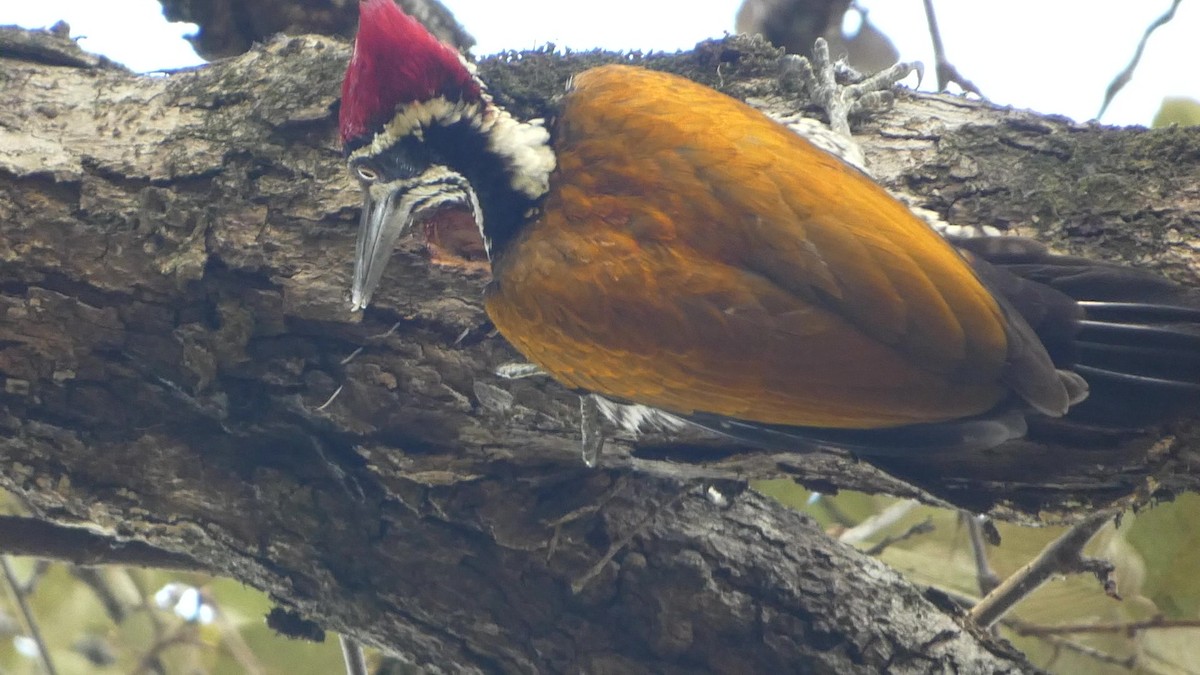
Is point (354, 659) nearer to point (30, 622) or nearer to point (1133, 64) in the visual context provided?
point (30, 622)

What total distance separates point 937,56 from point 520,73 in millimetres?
1794

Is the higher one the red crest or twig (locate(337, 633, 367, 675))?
the red crest

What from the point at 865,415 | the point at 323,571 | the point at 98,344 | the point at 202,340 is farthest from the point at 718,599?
the point at 98,344

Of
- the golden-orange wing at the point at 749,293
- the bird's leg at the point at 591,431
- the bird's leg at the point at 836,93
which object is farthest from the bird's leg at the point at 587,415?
the bird's leg at the point at 836,93

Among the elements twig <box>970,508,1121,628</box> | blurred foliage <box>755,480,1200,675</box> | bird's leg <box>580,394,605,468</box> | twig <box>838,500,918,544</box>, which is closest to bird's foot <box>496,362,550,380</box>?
bird's leg <box>580,394,605,468</box>

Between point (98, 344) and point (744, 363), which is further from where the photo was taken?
point (98, 344)

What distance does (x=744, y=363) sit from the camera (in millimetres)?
2271

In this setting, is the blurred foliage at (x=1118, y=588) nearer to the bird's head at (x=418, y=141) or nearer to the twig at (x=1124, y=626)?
the twig at (x=1124, y=626)

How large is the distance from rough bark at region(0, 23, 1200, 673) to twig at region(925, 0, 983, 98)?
108 centimetres

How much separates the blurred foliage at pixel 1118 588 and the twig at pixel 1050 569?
0.32m

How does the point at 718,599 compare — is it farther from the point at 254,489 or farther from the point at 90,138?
the point at 90,138

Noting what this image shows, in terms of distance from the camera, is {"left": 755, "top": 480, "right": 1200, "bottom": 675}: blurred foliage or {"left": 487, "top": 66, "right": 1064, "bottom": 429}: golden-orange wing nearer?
{"left": 487, "top": 66, "right": 1064, "bottom": 429}: golden-orange wing

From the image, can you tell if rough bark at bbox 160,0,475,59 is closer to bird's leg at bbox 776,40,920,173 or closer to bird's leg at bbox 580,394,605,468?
bird's leg at bbox 776,40,920,173

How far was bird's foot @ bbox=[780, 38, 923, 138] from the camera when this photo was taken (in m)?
2.85
